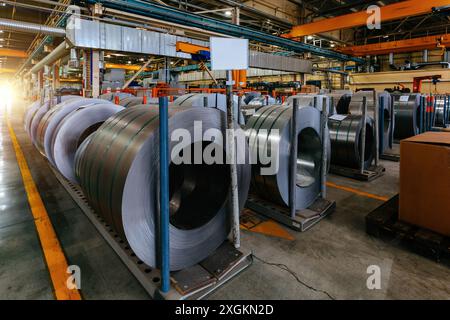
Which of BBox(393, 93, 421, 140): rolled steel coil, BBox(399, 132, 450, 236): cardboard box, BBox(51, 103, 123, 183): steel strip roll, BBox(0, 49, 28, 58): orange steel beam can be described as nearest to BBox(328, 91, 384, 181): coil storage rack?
BBox(399, 132, 450, 236): cardboard box

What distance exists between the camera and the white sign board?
6.92ft

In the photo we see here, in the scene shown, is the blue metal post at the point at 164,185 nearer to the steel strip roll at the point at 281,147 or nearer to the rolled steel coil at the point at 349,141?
the steel strip roll at the point at 281,147

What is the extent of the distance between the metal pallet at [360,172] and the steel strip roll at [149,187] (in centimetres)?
323

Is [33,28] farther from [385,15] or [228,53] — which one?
[385,15]

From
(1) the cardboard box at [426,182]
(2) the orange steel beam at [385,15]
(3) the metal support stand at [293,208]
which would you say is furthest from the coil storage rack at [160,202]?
(2) the orange steel beam at [385,15]

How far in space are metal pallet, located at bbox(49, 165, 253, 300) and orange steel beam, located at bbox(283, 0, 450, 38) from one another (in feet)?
33.3

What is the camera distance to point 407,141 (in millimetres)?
2816

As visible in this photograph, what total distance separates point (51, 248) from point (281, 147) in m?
2.63

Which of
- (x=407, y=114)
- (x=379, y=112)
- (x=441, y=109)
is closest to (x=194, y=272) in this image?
(x=379, y=112)

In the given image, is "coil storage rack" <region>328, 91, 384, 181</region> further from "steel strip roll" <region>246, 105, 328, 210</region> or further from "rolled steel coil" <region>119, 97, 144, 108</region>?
"rolled steel coil" <region>119, 97, 144, 108</region>

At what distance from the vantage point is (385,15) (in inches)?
375

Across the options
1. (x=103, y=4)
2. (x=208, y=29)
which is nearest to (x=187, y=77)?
(x=208, y=29)
